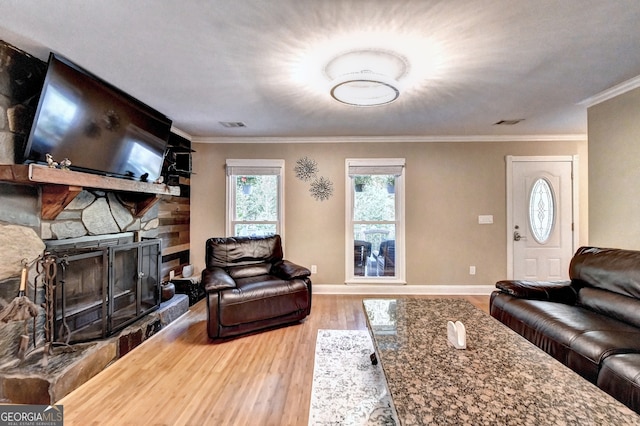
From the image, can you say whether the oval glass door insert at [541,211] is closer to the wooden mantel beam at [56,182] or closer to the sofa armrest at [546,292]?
the sofa armrest at [546,292]

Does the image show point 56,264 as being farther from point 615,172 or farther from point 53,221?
point 615,172

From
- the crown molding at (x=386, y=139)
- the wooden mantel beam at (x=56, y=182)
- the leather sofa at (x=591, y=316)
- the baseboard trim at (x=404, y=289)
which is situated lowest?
the baseboard trim at (x=404, y=289)

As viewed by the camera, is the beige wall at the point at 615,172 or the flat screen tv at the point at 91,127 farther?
the beige wall at the point at 615,172

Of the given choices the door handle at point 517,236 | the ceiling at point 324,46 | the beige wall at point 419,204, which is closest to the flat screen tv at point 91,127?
the ceiling at point 324,46

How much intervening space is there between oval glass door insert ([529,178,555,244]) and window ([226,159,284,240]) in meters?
3.72

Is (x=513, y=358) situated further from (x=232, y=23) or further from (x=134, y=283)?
(x=134, y=283)

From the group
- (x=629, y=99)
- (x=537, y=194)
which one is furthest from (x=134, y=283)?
(x=537, y=194)

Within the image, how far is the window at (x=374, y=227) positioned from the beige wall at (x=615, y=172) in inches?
83.4

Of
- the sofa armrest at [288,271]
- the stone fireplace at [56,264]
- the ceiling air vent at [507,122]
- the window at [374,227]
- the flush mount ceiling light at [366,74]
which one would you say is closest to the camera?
the stone fireplace at [56,264]

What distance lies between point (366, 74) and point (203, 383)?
2.47 m

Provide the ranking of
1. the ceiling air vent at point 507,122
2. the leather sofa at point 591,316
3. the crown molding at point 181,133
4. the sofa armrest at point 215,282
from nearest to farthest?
the leather sofa at point 591,316 < the sofa armrest at point 215,282 < the ceiling air vent at point 507,122 < the crown molding at point 181,133

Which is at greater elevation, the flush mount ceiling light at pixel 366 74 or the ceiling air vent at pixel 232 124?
the ceiling air vent at pixel 232 124

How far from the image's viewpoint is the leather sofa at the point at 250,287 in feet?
8.97

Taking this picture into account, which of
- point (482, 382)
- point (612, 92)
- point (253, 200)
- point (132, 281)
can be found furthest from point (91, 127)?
point (612, 92)
